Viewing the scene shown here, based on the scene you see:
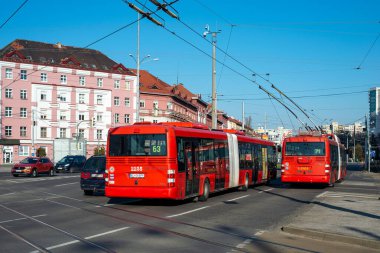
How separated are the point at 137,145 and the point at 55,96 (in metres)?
64.6

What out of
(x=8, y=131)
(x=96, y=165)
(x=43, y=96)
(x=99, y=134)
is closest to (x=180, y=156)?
(x=96, y=165)

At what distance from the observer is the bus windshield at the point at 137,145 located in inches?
680

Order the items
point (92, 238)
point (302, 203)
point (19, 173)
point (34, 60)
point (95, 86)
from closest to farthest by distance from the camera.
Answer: point (92, 238), point (302, 203), point (19, 173), point (34, 60), point (95, 86)

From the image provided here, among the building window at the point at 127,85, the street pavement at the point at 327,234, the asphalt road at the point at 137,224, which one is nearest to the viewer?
the asphalt road at the point at 137,224

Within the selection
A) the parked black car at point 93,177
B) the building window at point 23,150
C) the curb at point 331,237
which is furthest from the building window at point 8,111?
the curb at point 331,237

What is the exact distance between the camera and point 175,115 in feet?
307

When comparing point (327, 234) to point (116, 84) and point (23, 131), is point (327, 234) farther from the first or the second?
point (116, 84)

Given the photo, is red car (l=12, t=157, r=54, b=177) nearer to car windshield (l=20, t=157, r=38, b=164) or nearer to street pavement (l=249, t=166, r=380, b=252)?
car windshield (l=20, t=157, r=38, b=164)

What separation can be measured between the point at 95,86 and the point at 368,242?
76356 millimetres

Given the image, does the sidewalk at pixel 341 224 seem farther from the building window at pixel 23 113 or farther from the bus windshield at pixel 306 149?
the building window at pixel 23 113

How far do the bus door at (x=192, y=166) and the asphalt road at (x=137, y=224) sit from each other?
2.01ft

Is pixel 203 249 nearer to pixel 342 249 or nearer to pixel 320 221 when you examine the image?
pixel 342 249

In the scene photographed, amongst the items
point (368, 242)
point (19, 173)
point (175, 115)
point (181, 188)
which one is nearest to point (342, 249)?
point (368, 242)

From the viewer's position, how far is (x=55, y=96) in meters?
79.2
